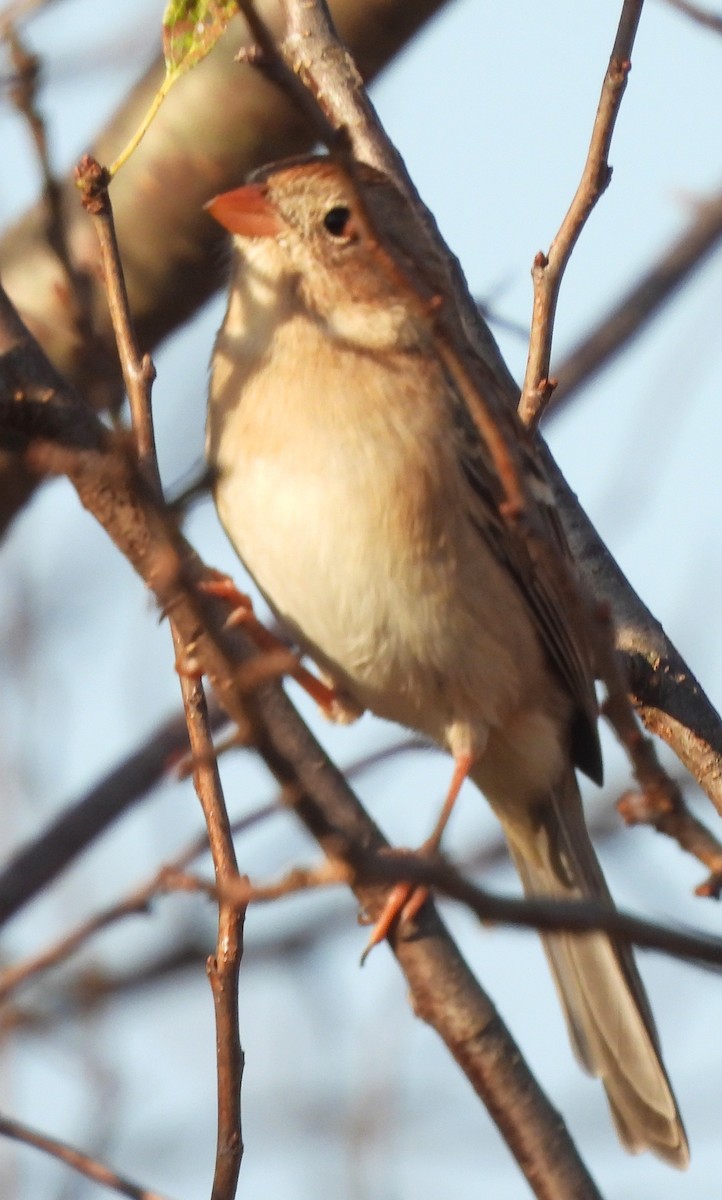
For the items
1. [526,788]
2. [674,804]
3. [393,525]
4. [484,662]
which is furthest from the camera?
[526,788]

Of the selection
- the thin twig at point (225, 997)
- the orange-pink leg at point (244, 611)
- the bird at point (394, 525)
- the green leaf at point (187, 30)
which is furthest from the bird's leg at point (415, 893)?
the green leaf at point (187, 30)

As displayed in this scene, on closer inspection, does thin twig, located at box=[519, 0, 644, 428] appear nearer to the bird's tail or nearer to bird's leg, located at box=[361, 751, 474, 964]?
bird's leg, located at box=[361, 751, 474, 964]

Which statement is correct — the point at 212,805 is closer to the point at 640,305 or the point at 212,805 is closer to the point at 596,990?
the point at 596,990

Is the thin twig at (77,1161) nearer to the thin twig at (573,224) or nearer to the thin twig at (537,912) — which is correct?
the thin twig at (537,912)

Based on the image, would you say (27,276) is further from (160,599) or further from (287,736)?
(160,599)

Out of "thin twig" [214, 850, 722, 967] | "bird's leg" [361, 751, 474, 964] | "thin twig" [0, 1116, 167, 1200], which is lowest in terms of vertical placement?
"thin twig" [214, 850, 722, 967]

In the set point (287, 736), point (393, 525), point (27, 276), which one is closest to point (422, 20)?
point (27, 276)

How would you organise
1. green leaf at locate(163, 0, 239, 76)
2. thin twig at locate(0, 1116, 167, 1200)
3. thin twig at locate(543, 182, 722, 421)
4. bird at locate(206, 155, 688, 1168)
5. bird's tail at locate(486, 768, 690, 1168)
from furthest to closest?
thin twig at locate(543, 182, 722, 421) < bird's tail at locate(486, 768, 690, 1168) < bird at locate(206, 155, 688, 1168) < green leaf at locate(163, 0, 239, 76) < thin twig at locate(0, 1116, 167, 1200)

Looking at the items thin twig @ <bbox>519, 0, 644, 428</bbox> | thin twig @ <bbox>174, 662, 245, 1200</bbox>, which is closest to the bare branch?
thin twig @ <bbox>519, 0, 644, 428</bbox>
